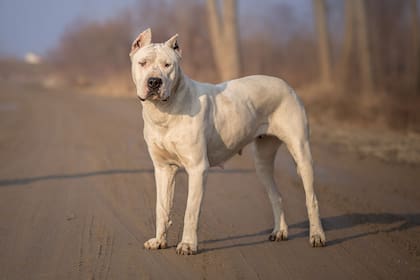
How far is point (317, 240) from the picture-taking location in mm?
5973

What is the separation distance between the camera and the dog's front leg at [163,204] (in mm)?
5801

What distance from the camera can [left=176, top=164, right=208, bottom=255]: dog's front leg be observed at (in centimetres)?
558

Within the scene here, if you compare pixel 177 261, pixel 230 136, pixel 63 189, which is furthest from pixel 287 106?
pixel 63 189

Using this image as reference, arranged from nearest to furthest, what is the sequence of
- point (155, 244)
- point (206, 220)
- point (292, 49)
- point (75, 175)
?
point (155, 244)
point (206, 220)
point (75, 175)
point (292, 49)

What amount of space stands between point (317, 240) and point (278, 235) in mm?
442

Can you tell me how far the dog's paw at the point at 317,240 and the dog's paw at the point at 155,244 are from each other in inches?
58.2

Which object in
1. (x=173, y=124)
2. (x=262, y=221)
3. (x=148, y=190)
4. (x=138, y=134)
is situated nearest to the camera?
(x=173, y=124)

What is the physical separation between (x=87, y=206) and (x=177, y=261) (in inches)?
94.5

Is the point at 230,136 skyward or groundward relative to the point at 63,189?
skyward

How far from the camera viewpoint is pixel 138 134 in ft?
47.8

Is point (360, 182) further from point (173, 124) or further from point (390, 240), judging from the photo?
point (173, 124)

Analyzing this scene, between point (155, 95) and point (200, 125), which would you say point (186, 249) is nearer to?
point (200, 125)

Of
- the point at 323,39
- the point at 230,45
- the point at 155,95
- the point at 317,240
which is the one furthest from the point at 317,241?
the point at 323,39

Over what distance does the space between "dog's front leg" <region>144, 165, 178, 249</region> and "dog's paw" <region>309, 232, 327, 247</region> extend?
4.75 feet
